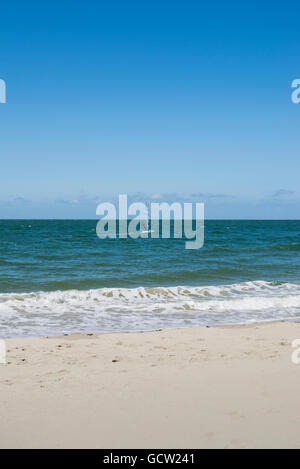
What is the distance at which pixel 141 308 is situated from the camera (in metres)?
14.0

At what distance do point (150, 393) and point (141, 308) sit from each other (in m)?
7.87

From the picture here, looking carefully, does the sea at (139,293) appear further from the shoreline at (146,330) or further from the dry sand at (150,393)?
the dry sand at (150,393)

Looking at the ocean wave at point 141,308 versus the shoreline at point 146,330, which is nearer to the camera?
the shoreline at point 146,330

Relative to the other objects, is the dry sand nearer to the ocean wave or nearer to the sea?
the ocean wave

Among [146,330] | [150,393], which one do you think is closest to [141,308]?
[146,330]

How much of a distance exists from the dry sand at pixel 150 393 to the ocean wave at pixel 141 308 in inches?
78.2

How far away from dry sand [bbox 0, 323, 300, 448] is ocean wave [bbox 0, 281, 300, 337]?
199 cm

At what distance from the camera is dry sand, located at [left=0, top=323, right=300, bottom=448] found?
4.86 metres

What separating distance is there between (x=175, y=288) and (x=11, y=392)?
39.1 feet

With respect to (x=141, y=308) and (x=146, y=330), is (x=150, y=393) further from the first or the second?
(x=141, y=308)

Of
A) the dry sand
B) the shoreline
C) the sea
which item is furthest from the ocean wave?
the dry sand

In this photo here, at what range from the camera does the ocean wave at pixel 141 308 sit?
1161 centimetres

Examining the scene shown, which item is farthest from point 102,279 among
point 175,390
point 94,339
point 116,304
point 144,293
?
point 175,390

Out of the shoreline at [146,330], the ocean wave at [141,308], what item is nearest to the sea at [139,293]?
the ocean wave at [141,308]
